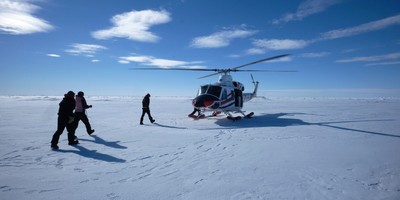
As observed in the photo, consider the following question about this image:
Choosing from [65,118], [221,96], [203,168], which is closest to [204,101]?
[221,96]

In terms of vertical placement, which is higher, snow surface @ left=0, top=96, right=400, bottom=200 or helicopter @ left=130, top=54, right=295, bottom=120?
helicopter @ left=130, top=54, right=295, bottom=120

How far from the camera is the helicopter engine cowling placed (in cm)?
1157

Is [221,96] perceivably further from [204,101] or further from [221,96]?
[204,101]

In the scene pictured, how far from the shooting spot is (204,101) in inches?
456

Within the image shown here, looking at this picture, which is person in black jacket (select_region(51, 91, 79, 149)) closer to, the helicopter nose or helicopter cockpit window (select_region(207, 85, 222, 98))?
the helicopter nose

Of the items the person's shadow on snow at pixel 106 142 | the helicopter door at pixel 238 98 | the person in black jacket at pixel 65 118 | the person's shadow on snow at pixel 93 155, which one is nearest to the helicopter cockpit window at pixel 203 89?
the helicopter door at pixel 238 98

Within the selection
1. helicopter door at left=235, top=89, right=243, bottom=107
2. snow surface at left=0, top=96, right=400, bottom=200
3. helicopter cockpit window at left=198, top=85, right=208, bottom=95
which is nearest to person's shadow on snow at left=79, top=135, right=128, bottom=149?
snow surface at left=0, top=96, right=400, bottom=200

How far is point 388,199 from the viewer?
3.28 metres

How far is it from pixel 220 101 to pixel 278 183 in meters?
8.35

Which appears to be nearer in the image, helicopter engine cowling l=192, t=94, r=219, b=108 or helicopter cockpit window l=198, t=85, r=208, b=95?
helicopter engine cowling l=192, t=94, r=219, b=108

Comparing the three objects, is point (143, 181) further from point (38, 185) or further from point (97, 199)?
point (38, 185)

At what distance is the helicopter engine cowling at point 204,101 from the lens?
11.6 metres

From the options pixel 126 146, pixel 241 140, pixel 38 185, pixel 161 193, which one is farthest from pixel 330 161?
→ pixel 38 185

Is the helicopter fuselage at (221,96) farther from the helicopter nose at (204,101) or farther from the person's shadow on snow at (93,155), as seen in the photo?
the person's shadow on snow at (93,155)
